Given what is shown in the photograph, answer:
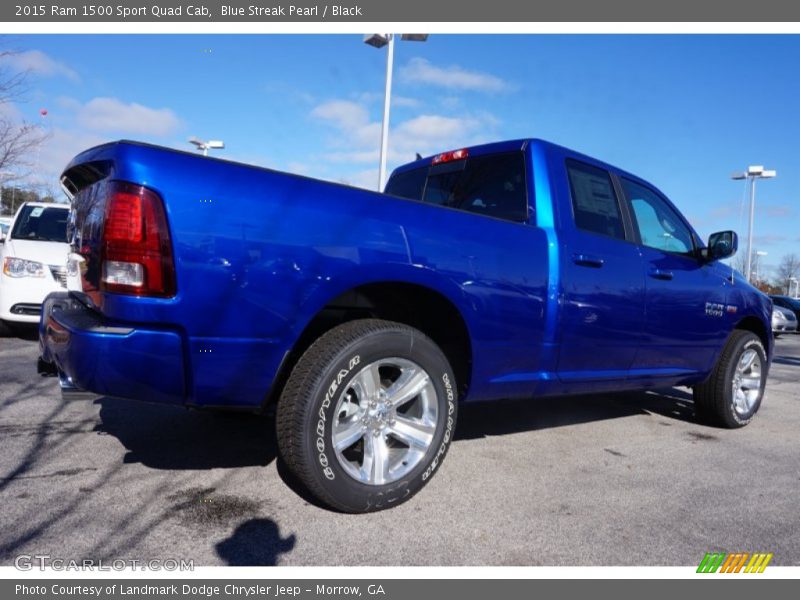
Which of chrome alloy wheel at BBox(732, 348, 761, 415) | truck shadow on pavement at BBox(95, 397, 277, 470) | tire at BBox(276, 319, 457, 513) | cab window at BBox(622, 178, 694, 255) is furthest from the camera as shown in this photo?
chrome alloy wheel at BBox(732, 348, 761, 415)

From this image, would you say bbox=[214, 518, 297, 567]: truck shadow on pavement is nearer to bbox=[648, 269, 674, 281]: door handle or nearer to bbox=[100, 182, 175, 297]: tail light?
bbox=[100, 182, 175, 297]: tail light

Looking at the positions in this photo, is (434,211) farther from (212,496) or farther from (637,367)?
(637,367)

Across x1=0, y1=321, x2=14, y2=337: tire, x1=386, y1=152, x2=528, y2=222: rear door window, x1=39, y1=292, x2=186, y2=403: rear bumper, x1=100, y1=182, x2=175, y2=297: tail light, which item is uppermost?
x1=386, y1=152, x2=528, y2=222: rear door window

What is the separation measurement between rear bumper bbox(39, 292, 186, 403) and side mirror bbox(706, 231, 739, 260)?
386cm

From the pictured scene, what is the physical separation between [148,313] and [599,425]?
11.7ft

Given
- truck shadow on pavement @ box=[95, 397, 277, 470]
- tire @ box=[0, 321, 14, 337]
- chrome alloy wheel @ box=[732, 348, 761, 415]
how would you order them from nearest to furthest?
truck shadow on pavement @ box=[95, 397, 277, 470] < chrome alloy wheel @ box=[732, 348, 761, 415] < tire @ box=[0, 321, 14, 337]

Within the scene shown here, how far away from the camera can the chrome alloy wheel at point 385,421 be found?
2.57m

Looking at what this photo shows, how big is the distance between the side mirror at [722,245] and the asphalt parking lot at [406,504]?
1.38m

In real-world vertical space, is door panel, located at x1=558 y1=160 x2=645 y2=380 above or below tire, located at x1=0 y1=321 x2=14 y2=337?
above

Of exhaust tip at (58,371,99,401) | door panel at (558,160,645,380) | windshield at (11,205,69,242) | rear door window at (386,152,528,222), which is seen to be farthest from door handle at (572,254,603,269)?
windshield at (11,205,69,242)

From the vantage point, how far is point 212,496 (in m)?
2.67

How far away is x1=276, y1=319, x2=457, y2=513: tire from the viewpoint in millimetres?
2398

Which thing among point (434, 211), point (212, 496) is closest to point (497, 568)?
point (212, 496)

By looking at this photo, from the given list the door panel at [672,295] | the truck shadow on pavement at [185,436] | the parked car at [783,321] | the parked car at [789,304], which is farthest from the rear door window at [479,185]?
the parked car at [789,304]
